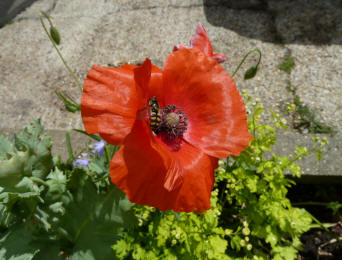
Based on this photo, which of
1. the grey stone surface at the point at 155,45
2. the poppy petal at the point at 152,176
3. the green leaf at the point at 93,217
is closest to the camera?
the poppy petal at the point at 152,176

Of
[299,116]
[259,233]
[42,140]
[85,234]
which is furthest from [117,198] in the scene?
[299,116]

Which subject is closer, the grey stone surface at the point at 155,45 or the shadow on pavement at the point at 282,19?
the grey stone surface at the point at 155,45

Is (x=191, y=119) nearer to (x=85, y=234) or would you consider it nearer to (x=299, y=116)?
(x=85, y=234)

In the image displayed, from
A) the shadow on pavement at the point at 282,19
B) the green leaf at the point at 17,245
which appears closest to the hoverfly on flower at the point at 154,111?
the green leaf at the point at 17,245

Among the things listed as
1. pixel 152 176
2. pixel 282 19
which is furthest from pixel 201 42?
pixel 282 19

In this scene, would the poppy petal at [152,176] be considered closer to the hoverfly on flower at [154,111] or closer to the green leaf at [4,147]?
the hoverfly on flower at [154,111]

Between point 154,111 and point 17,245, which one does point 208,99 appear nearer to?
point 154,111

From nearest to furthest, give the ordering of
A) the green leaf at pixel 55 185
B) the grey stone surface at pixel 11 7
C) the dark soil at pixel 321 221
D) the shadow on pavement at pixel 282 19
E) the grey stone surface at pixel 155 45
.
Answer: the green leaf at pixel 55 185, the dark soil at pixel 321 221, the grey stone surface at pixel 155 45, the shadow on pavement at pixel 282 19, the grey stone surface at pixel 11 7
